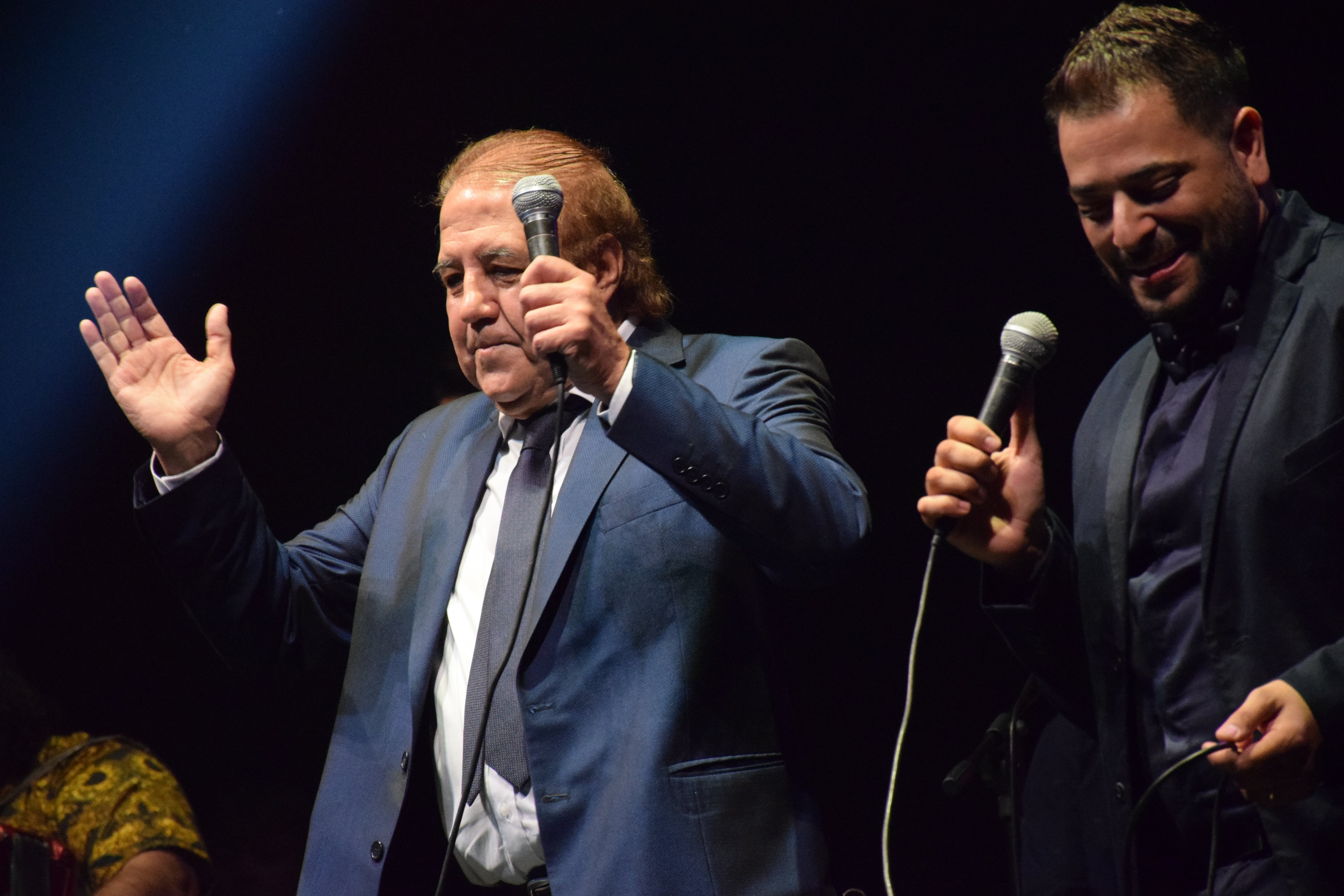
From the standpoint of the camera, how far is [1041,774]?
2115 millimetres

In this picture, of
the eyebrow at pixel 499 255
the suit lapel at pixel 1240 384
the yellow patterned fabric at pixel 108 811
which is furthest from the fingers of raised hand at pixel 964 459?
the yellow patterned fabric at pixel 108 811

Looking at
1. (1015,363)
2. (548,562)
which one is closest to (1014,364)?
(1015,363)

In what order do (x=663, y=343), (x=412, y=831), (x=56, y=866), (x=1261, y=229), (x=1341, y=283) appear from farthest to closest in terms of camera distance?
(x=56, y=866), (x=663, y=343), (x=412, y=831), (x=1261, y=229), (x=1341, y=283)

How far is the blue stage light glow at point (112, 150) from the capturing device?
9.76 ft

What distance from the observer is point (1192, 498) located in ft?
5.48

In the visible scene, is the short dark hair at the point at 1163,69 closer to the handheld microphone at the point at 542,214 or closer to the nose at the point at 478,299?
the handheld microphone at the point at 542,214

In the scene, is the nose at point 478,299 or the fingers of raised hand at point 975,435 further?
the nose at point 478,299

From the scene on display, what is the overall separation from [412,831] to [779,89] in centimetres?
200

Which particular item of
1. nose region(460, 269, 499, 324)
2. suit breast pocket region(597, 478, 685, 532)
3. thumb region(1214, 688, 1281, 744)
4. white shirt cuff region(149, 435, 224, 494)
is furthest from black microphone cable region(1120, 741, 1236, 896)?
white shirt cuff region(149, 435, 224, 494)

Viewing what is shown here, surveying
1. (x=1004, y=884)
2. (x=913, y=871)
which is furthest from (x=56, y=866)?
(x=1004, y=884)

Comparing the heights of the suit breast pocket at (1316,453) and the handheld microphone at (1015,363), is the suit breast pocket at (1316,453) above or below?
below

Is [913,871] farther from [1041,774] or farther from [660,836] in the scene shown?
[660,836]

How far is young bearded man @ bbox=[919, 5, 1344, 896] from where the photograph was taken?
4.85 ft

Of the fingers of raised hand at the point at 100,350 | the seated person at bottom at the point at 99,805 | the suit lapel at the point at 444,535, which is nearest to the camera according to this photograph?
the suit lapel at the point at 444,535
